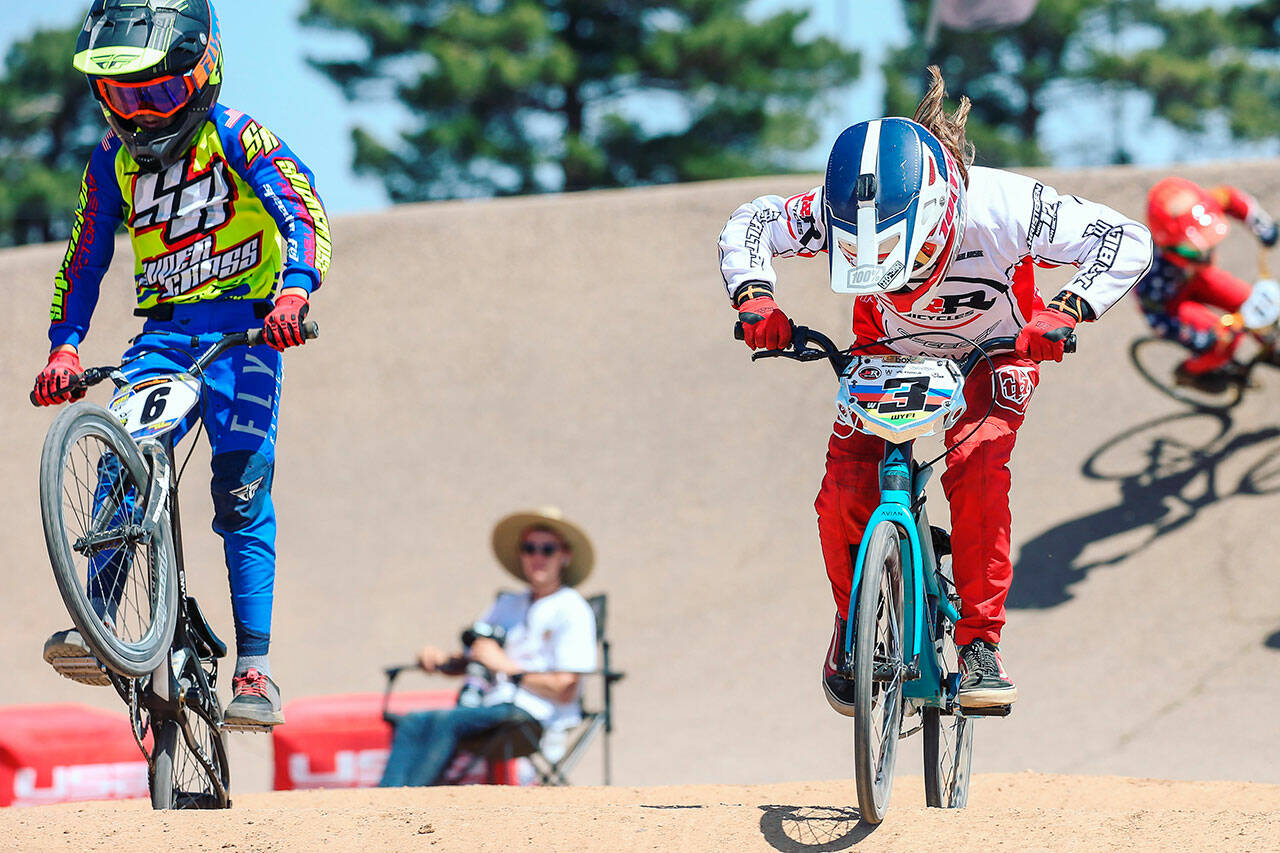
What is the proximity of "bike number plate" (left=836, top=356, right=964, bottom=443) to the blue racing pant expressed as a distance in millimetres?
2096

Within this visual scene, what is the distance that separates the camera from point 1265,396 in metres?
12.8

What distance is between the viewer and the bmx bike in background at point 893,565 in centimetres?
425

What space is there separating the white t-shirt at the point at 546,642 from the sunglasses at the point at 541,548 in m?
0.22

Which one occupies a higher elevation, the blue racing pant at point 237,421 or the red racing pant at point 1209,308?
the red racing pant at point 1209,308

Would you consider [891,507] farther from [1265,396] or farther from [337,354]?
[337,354]

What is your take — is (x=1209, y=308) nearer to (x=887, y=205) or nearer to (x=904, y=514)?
(x=904, y=514)

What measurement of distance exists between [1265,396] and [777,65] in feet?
63.1

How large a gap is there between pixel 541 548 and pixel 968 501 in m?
4.07

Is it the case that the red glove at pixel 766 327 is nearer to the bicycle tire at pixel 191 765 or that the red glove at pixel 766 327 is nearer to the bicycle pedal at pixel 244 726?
the bicycle pedal at pixel 244 726

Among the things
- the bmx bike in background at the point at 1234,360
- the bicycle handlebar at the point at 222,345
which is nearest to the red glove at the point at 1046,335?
the bicycle handlebar at the point at 222,345

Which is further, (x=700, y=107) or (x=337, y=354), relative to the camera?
(x=700, y=107)

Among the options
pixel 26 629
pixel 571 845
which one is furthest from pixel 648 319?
pixel 571 845

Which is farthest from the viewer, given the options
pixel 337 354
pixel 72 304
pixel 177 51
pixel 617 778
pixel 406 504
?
pixel 337 354

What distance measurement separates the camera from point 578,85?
30188 millimetres
